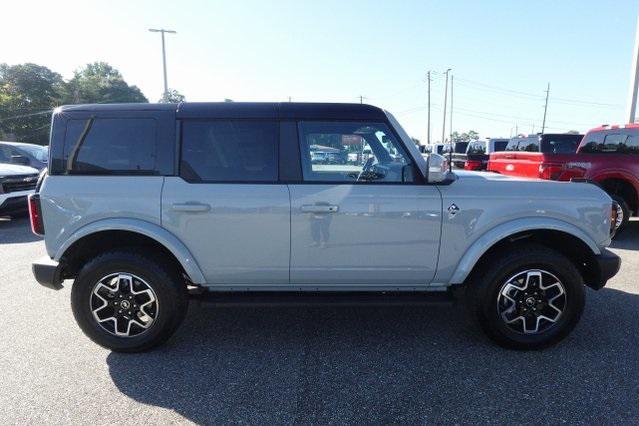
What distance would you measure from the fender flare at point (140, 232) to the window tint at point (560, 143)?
9049mm

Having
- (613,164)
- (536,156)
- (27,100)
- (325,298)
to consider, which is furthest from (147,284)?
(27,100)

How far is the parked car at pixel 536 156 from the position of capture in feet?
24.2

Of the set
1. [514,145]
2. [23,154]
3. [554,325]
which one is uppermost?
[514,145]

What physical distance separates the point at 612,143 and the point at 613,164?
1.48 ft

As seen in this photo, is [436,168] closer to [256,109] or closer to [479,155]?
[256,109]

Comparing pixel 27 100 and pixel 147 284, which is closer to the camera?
pixel 147 284

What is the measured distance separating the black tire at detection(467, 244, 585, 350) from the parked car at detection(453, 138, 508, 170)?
500 inches

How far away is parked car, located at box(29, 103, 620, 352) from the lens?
3.13 meters

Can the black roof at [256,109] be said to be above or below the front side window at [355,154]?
above

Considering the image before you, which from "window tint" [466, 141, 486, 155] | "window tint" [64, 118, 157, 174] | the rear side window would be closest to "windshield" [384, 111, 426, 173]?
"window tint" [64, 118, 157, 174]

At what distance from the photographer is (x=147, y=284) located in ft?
10.5

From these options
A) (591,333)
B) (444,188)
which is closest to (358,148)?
(444,188)

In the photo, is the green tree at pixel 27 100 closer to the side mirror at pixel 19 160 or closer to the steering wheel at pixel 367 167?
the side mirror at pixel 19 160

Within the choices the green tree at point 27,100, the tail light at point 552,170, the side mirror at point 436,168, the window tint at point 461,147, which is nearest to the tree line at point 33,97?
the green tree at point 27,100
